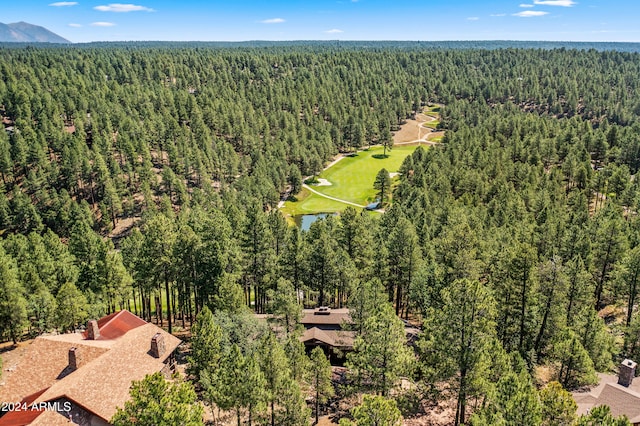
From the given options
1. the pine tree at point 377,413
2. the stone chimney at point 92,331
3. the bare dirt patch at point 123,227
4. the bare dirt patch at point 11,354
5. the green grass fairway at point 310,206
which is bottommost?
the bare dirt patch at point 123,227

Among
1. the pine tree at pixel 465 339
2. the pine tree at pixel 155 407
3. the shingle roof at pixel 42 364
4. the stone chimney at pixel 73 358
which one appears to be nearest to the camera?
the pine tree at pixel 155 407

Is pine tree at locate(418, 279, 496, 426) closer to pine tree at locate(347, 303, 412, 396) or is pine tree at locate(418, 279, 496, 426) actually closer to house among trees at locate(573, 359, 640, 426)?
pine tree at locate(347, 303, 412, 396)

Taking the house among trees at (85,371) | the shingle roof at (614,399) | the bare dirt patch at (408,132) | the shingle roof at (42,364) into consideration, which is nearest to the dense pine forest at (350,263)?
the shingle roof at (614,399)

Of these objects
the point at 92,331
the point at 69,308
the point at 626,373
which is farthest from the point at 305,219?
the point at 626,373

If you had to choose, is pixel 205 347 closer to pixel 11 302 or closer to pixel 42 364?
pixel 42 364

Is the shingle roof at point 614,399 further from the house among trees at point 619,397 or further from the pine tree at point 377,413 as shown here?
the pine tree at point 377,413

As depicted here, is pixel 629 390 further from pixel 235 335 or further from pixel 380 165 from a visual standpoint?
pixel 380 165

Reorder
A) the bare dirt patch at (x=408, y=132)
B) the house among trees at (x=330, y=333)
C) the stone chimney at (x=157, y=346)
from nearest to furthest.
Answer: the stone chimney at (x=157, y=346) → the house among trees at (x=330, y=333) → the bare dirt patch at (x=408, y=132)
